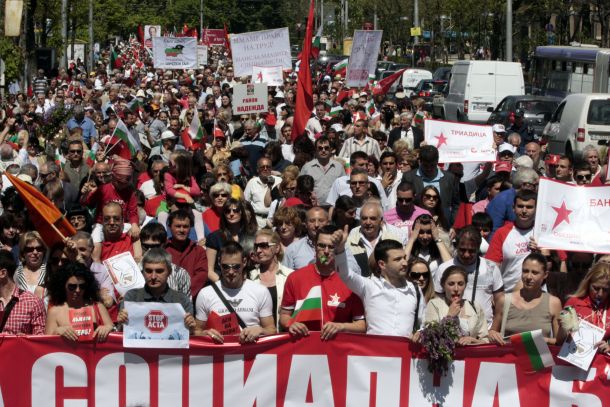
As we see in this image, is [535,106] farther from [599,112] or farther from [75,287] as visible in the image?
[75,287]

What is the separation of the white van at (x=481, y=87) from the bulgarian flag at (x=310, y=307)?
2456 cm

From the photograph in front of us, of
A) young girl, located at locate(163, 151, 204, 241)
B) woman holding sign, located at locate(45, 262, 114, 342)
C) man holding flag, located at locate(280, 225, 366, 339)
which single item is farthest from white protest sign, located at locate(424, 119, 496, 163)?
woman holding sign, located at locate(45, 262, 114, 342)

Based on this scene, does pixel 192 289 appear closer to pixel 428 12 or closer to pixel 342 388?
pixel 342 388

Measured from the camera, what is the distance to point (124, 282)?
354 inches

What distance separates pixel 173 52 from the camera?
33594mm

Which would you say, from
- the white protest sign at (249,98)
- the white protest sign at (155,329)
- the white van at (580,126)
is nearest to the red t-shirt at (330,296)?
the white protest sign at (155,329)

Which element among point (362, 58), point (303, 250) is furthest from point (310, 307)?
point (362, 58)

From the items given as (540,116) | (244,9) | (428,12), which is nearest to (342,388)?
(540,116)

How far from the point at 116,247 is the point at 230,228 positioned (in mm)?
904

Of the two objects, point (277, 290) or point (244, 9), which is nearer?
point (277, 290)

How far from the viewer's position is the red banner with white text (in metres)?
7.93

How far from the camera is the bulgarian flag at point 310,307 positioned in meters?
8.26

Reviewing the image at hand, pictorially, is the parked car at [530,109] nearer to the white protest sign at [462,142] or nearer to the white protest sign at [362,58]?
the white protest sign at [362,58]

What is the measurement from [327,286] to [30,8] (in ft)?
96.6
